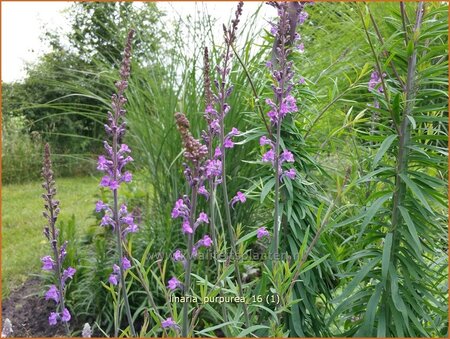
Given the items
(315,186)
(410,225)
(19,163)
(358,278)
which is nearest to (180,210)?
(358,278)

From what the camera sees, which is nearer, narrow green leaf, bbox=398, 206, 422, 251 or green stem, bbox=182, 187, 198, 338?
green stem, bbox=182, 187, 198, 338

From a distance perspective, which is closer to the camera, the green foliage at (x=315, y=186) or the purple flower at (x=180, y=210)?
the purple flower at (x=180, y=210)

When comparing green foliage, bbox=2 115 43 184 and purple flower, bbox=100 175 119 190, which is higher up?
purple flower, bbox=100 175 119 190

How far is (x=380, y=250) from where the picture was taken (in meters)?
1.97

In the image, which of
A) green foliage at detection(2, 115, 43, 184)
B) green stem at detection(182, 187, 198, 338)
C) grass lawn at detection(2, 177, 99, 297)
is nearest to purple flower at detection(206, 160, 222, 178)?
green stem at detection(182, 187, 198, 338)

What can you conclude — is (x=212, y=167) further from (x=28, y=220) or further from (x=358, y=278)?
(x=28, y=220)

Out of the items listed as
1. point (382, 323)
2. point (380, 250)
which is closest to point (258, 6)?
point (380, 250)

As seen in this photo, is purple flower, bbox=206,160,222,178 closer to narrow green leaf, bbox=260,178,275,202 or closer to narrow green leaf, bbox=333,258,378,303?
narrow green leaf, bbox=260,178,275,202

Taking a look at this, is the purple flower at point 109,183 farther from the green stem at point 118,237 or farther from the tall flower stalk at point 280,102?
the tall flower stalk at point 280,102

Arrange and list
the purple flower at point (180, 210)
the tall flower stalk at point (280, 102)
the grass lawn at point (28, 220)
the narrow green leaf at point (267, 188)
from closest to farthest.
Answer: the purple flower at point (180, 210), the tall flower stalk at point (280, 102), the narrow green leaf at point (267, 188), the grass lawn at point (28, 220)

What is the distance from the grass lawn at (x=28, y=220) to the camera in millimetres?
4793

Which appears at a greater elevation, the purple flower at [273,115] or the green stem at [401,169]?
the purple flower at [273,115]

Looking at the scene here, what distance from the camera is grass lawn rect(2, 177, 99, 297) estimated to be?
479cm

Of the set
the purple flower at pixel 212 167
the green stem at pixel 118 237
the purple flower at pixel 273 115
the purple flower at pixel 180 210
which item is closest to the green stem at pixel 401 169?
the purple flower at pixel 273 115
